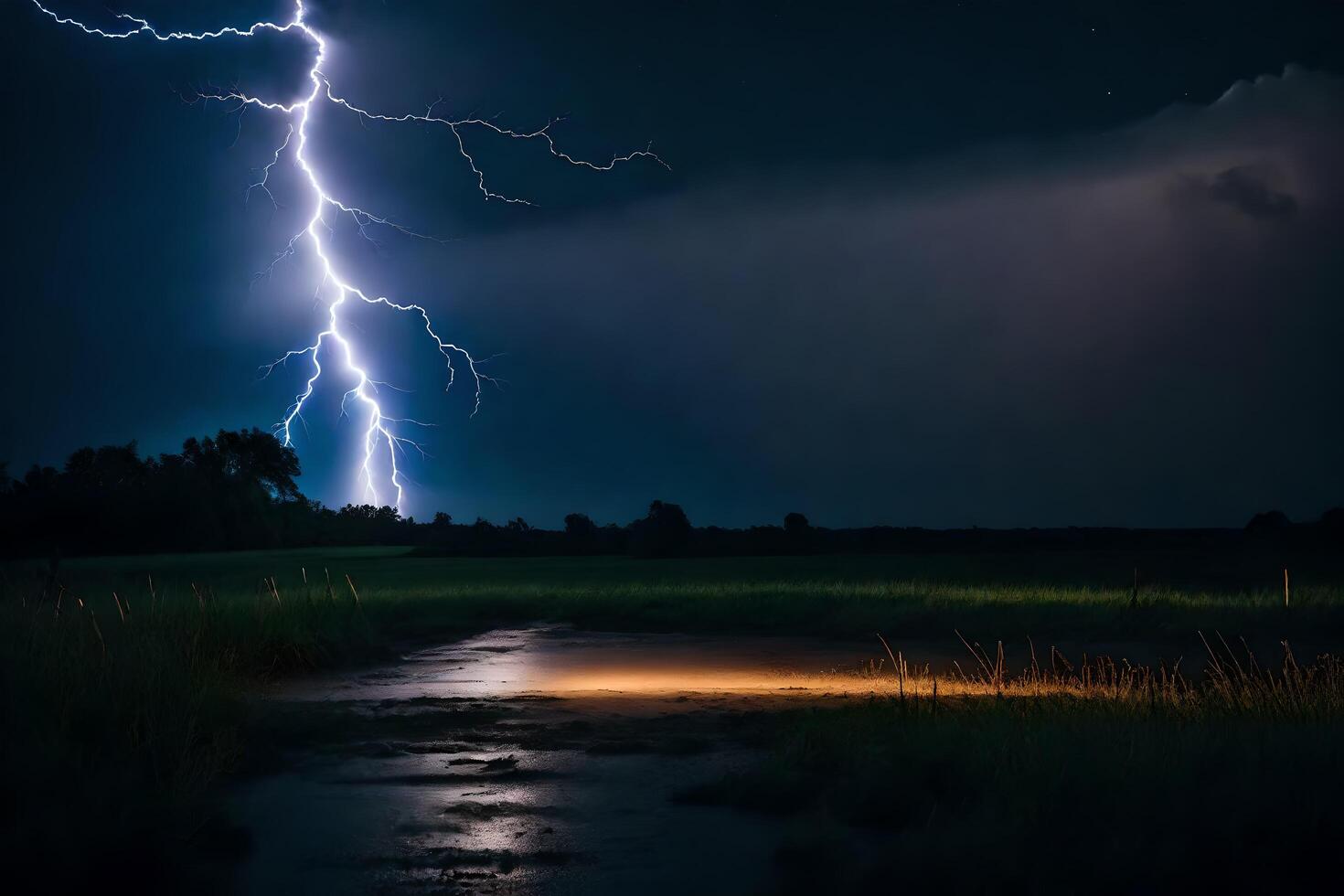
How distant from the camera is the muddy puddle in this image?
6363 mm

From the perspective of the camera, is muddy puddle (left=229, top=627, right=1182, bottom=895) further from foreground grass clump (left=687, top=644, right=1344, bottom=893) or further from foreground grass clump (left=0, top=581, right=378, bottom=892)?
foreground grass clump (left=687, top=644, right=1344, bottom=893)

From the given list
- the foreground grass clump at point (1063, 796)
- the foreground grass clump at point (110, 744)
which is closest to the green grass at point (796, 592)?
the foreground grass clump at point (110, 744)

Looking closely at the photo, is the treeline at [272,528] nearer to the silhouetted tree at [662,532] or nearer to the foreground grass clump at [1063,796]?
the silhouetted tree at [662,532]

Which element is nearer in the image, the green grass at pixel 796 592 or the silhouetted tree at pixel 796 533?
the green grass at pixel 796 592

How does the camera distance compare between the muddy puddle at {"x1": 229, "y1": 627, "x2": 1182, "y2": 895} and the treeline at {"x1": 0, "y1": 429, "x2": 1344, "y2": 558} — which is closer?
the muddy puddle at {"x1": 229, "y1": 627, "x2": 1182, "y2": 895}

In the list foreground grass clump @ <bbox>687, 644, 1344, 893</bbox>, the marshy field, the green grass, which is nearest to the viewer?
foreground grass clump @ <bbox>687, 644, 1344, 893</bbox>

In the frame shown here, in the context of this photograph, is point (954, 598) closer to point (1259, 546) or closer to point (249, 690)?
point (249, 690)

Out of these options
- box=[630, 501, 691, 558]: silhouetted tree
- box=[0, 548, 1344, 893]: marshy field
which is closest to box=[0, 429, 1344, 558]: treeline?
box=[630, 501, 691, 558]: silhouetted tree

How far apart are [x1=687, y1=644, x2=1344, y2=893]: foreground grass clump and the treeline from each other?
4992 centimetres

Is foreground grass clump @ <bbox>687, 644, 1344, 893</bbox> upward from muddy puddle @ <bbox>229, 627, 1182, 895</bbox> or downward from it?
upward

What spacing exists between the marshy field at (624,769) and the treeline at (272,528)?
4246 centimetres

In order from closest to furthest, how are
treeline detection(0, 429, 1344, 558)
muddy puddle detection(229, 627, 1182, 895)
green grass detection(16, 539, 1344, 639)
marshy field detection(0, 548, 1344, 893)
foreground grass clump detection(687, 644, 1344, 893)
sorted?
foreground grass clump detection(687, 644, 1344, 893), marshy field detection(0, 548, 1344, 893), muddy puddle detection(229, 627, 1182, 895), green grass detection(16, 539, 1344, 639), treeline detection(0, 429, 1344, 558)

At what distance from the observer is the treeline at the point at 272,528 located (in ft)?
182

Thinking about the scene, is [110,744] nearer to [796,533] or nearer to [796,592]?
[796,592]
